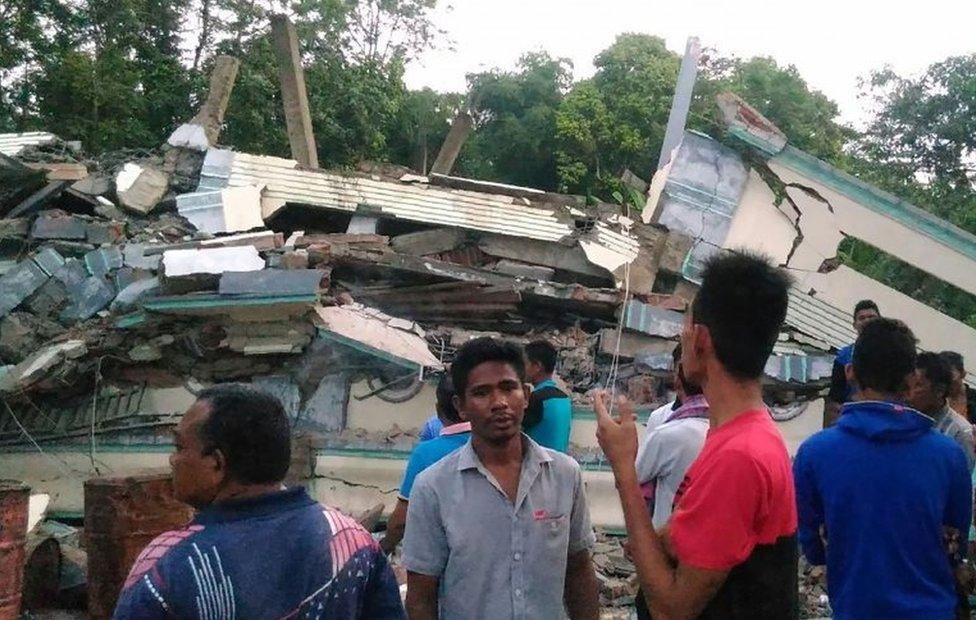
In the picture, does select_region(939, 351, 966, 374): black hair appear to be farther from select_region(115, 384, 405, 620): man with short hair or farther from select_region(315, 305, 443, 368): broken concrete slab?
select_region(315, 305, 443, 368): broken concrete slab

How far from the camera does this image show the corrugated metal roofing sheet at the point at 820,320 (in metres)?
12.3

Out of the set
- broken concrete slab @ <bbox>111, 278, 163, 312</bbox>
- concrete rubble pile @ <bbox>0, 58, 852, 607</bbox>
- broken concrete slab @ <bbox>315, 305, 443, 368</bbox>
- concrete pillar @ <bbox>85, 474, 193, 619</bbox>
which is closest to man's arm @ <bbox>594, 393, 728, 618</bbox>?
concrete pillar @ <bbox>85, 474, 193, 619</bbox>

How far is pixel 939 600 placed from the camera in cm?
290

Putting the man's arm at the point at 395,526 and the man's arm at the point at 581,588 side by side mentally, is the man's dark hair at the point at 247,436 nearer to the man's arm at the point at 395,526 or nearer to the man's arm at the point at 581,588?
the man's arm at the point at 581,588

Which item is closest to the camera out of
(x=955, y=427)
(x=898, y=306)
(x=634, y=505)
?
(x=634, y=505)

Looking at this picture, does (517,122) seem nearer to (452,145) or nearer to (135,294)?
(452,145)

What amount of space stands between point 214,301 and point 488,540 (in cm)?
697

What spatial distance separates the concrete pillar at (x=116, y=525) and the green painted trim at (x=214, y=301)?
3.75 metres

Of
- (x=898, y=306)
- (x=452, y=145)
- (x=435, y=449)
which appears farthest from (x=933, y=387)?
(x=452, y=145)

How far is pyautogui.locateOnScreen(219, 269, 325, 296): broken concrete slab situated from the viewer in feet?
29.6

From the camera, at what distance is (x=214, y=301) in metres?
9.09

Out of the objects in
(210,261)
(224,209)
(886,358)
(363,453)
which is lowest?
(363,453)

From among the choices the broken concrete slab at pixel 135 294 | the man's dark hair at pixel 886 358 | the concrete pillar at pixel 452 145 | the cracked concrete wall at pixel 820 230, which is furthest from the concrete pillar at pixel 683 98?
the man's dark hair at pixel 886 358

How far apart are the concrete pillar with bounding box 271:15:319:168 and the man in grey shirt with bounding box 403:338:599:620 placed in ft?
39.5
